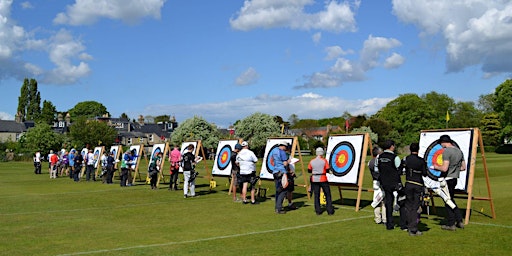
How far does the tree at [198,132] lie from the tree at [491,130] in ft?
178

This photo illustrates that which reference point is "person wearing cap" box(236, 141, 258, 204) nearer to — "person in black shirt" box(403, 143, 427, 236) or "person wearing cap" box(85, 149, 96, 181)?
"person in black shirt" box(403, 143, 427, 236)

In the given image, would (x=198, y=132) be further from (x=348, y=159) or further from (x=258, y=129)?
(x=348, y=159)

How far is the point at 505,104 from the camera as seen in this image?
80562 mm

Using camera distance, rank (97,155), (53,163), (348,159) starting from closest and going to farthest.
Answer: (348,159), (97,155), (53,163)

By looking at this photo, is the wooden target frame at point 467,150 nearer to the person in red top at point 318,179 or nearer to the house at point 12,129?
the person in red top at point 318,179

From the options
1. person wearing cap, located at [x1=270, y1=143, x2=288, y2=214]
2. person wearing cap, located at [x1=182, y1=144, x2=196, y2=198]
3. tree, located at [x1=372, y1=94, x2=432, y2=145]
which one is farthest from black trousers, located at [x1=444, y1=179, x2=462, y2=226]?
tree, located at [x1=372, y1=94, x2=432, y2=145]

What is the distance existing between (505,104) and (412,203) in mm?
78981

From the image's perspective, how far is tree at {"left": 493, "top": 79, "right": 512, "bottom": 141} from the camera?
3142 inches

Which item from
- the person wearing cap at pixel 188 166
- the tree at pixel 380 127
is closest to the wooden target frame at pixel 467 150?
the person wearing cap at pixel 188 166

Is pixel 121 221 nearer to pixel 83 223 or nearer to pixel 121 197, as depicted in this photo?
pixel 83 223

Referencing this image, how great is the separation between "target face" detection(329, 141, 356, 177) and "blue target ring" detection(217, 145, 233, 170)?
660 centimetres

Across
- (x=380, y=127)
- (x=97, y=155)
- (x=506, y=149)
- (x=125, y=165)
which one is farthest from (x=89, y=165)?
(x=380, y=127)

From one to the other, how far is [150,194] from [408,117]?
295 feet

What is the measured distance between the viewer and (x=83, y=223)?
44.5 feet
